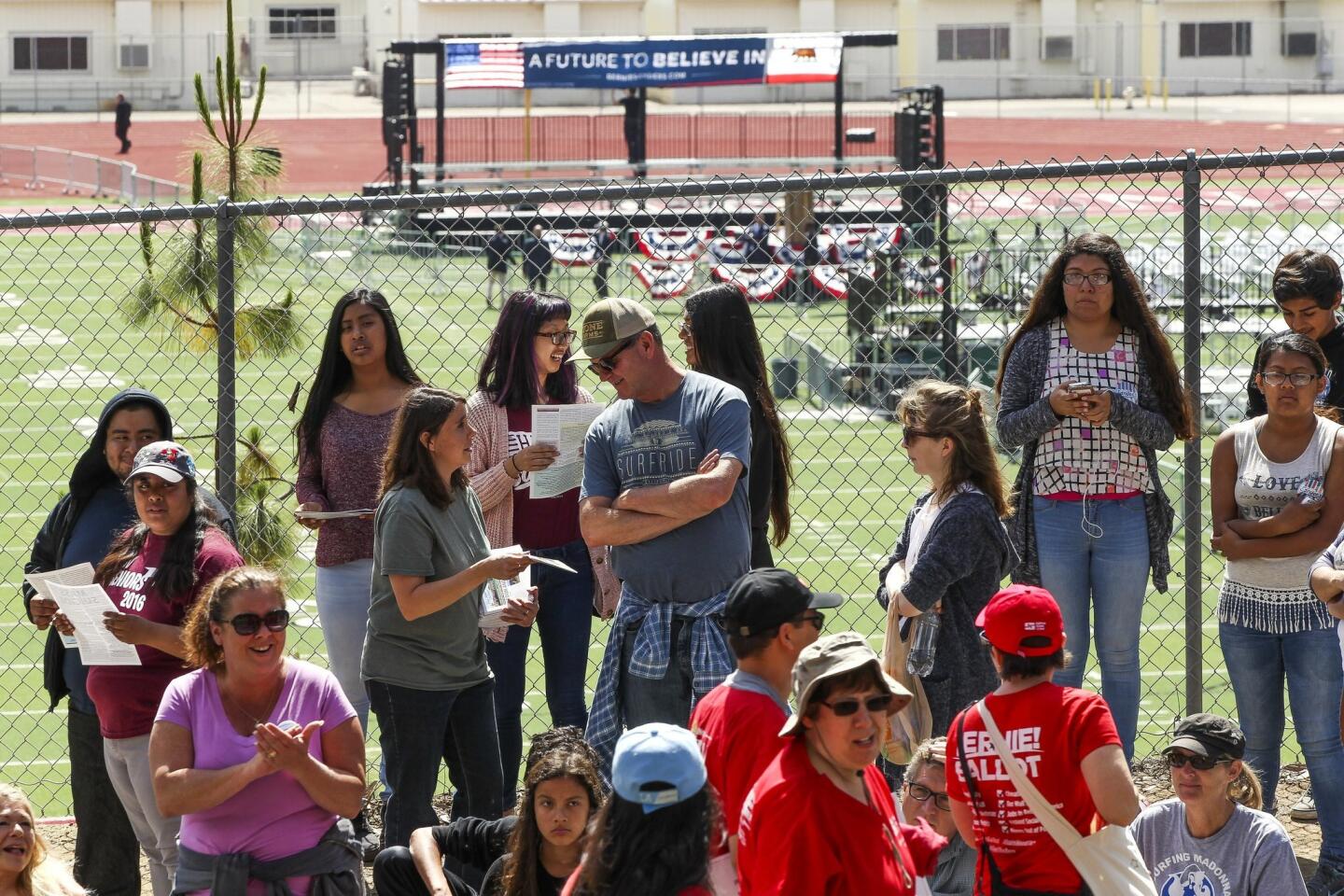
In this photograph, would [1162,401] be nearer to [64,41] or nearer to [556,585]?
[556,585]

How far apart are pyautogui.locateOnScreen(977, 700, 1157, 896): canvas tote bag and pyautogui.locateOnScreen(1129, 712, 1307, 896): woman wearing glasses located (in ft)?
2.18

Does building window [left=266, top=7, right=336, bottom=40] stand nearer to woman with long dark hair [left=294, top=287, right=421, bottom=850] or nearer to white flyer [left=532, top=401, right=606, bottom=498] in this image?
woman with long dark hair [left=294, top=287, right=421, bottom=850]

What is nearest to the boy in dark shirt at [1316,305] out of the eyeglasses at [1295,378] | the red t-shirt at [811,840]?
the eyeglasses at [1295,378]

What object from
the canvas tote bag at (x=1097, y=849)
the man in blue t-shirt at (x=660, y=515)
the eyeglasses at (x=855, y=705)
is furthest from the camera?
the man in blue t-shirt at (x=660, y=515)

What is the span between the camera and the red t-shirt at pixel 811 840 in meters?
3.72

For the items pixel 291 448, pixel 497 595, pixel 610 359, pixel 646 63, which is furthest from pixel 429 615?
pixel 646 63

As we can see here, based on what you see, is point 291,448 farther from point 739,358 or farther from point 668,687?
point 668,687

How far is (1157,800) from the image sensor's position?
6.73 m

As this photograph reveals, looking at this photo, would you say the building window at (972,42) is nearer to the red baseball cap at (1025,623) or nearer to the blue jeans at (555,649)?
the blue jeans at (555,649)

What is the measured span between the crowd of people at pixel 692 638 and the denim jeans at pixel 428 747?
0.01 meters

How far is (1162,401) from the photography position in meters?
6.16

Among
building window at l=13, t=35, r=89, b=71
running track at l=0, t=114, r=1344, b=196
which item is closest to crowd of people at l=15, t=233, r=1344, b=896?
running track at l=0, t=114, r=1344, b=196

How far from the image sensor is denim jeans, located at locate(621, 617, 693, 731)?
5254 millimetres

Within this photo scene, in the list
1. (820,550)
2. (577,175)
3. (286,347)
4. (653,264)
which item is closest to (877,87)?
(577,175)
